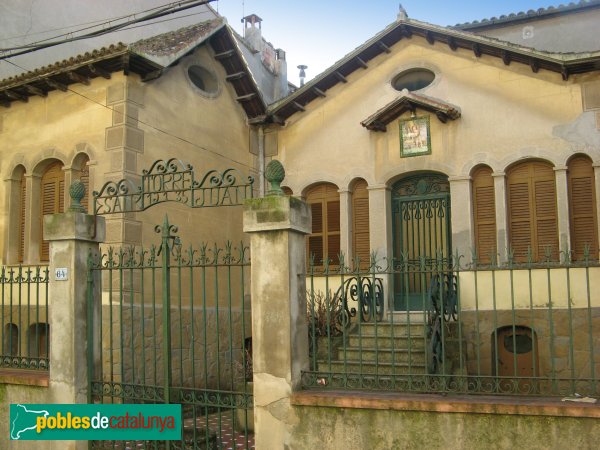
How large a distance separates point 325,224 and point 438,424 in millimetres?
7821

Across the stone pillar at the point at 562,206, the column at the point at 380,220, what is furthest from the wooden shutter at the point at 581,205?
the column at the point at 380,220

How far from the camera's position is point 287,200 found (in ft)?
21.6

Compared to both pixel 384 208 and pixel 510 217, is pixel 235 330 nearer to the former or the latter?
pixel 384 208

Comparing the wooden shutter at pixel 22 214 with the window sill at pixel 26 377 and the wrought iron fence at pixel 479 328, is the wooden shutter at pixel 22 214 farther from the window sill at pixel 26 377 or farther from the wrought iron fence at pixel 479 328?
the wrought iron fence at pixel 479 328

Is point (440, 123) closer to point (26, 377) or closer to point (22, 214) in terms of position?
point (22, 214)

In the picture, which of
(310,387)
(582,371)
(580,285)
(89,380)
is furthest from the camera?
(580,285)

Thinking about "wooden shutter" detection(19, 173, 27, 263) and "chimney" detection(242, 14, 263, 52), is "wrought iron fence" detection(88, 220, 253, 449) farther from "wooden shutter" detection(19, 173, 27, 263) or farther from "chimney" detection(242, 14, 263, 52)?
"chimney" detection(242, 14, 263, 52)

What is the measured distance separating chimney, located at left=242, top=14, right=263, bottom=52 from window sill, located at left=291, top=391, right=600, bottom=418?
12127 millimetres

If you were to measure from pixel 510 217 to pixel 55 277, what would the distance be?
7.82 meters

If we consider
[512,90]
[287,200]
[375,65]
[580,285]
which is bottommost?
[580,285]

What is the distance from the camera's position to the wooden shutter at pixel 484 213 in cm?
1188

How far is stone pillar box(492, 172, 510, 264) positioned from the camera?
11.6 m

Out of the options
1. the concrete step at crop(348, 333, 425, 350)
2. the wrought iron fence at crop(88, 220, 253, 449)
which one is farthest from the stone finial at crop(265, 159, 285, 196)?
the concrete step at crop(348, 333, 425, 350)

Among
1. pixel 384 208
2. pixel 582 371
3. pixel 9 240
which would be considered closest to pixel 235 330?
pixel 384 208
